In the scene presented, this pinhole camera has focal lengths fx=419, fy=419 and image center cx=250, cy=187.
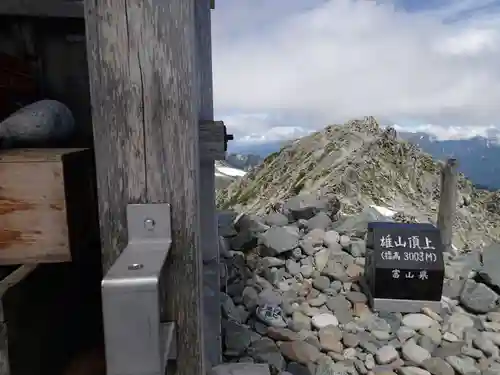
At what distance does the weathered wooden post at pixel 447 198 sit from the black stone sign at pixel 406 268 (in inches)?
25.4

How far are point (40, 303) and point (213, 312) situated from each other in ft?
2.86

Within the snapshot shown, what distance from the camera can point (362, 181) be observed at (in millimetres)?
3691

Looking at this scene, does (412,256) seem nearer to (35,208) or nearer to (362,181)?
(362,181)

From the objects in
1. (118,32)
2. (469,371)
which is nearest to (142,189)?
(118,32)

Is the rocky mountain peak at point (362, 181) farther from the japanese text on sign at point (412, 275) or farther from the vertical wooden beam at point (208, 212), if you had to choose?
the vertical wooden beam at point (208, 212)

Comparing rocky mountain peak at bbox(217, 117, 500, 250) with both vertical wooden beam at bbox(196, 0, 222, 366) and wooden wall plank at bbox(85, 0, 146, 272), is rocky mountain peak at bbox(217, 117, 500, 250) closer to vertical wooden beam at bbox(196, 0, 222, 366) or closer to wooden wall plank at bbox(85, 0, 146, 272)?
vertical wooden beam at bbox(196, 0, 222, 366)

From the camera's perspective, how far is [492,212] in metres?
4.38

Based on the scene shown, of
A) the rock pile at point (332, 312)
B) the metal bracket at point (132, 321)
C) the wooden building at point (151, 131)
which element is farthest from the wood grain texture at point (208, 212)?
the metal bracket at point (132, 321)

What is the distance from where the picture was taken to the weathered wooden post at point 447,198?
274 centimetres

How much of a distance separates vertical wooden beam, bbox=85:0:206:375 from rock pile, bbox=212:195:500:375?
1.37 meters

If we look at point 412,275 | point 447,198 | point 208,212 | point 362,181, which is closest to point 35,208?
point 208,212

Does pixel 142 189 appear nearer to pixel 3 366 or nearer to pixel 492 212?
pixel 3 366

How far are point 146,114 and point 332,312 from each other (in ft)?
6.17

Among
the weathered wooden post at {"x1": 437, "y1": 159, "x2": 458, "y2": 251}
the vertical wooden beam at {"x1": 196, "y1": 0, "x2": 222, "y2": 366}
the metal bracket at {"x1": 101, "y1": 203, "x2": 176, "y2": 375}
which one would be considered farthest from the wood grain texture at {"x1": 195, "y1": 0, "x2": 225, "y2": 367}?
the weathered wooden post at {"x1": 437, "y1": 159, "x2": 458, "y2": 251}
